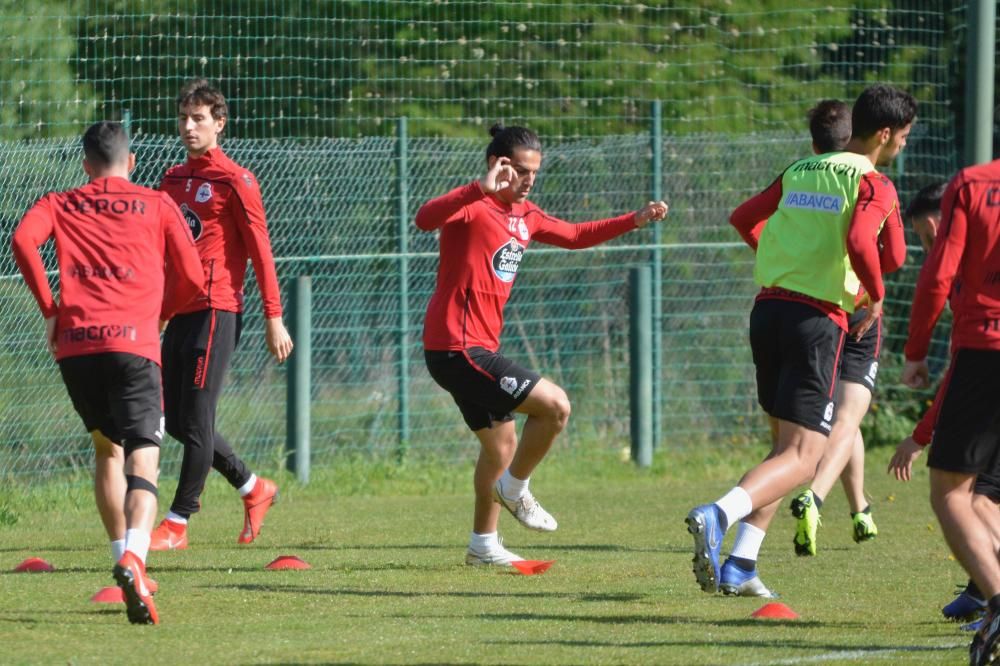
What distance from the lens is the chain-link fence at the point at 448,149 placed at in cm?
1173

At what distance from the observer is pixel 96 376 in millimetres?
6637

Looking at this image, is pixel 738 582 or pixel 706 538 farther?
pixel 738 582

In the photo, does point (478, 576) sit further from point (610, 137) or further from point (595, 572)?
point (610, 137)

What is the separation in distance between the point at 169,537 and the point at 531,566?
202cm

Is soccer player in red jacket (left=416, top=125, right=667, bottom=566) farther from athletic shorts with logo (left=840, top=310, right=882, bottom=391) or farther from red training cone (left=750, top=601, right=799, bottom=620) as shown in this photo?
red training cone (left=750, top=601, right=799, bottom=620)

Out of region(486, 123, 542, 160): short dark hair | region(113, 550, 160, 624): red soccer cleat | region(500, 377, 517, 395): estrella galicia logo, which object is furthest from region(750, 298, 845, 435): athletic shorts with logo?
region(113, 550, 160, 624): red soccer cleat

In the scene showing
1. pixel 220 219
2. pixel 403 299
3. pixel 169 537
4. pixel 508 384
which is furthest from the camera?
pixel 403 299

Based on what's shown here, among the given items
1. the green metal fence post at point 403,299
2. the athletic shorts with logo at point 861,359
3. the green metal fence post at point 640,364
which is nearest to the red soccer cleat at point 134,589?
the athletic shorts with logo at point 861,359

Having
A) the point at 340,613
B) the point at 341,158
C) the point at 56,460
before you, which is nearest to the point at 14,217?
the point at 56,460

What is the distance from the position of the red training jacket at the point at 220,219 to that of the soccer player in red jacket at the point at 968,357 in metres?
3.90

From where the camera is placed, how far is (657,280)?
13.9 meters

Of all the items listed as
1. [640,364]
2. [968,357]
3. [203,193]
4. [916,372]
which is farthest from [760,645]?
[640,364]

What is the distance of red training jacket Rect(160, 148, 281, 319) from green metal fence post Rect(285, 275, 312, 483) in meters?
3.49

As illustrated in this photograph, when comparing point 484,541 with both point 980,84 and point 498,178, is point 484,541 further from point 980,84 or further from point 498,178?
point 980,84
